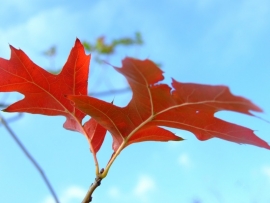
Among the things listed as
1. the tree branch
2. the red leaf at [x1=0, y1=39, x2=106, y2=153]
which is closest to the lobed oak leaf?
the red leaf at [x1=0, y1=39, x2=106, y2=153]

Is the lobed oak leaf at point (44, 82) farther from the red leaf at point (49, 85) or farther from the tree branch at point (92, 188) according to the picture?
the tree branch at point (92, 188)

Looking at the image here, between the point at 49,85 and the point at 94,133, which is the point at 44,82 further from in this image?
the point at 94,133

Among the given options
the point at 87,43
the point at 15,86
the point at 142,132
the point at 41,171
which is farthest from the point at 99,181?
the point at 87,43

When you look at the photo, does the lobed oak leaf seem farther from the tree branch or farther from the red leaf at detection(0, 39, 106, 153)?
the tree branch

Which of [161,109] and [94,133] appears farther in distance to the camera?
[94,133]

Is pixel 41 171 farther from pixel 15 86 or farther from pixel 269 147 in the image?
pixel 269 147

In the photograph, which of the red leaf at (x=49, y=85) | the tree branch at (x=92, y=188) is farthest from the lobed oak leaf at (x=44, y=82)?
the tree branch at (x=92, y=188)

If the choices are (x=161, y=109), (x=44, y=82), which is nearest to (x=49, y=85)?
(x=44, y=82)

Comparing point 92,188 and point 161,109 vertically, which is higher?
point 161,109
